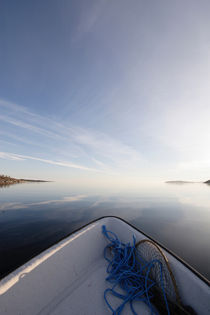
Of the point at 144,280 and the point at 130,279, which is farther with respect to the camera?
the point at 130,279

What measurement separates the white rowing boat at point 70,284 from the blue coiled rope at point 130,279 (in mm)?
110

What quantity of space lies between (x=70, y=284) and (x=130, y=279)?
4.39 feet

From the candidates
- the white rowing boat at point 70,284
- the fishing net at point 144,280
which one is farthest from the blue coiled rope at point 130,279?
the white rowing boat at point 70,284

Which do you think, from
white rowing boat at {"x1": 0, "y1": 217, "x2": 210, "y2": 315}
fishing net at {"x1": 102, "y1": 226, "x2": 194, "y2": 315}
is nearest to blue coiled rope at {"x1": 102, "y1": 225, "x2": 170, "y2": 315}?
fishing net at {"x1": 102, "y1": 226, "x2": 194, "y2": 315}

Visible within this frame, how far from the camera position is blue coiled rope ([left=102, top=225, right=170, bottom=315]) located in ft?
6.73

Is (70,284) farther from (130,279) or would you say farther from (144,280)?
(144,280)

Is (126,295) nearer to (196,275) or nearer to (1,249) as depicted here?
(196,275)

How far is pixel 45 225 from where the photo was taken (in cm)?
660

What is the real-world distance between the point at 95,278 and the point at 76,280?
0.44 meters

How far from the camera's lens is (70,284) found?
2.36m

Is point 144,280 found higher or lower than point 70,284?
higher

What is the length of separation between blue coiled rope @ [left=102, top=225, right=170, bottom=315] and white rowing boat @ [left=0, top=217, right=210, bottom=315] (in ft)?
0.36

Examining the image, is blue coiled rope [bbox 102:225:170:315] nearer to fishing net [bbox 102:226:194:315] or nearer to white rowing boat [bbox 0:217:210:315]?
fishing net [bbox 102:226:194:315]

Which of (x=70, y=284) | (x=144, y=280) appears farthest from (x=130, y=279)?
(x=70, y=284)
